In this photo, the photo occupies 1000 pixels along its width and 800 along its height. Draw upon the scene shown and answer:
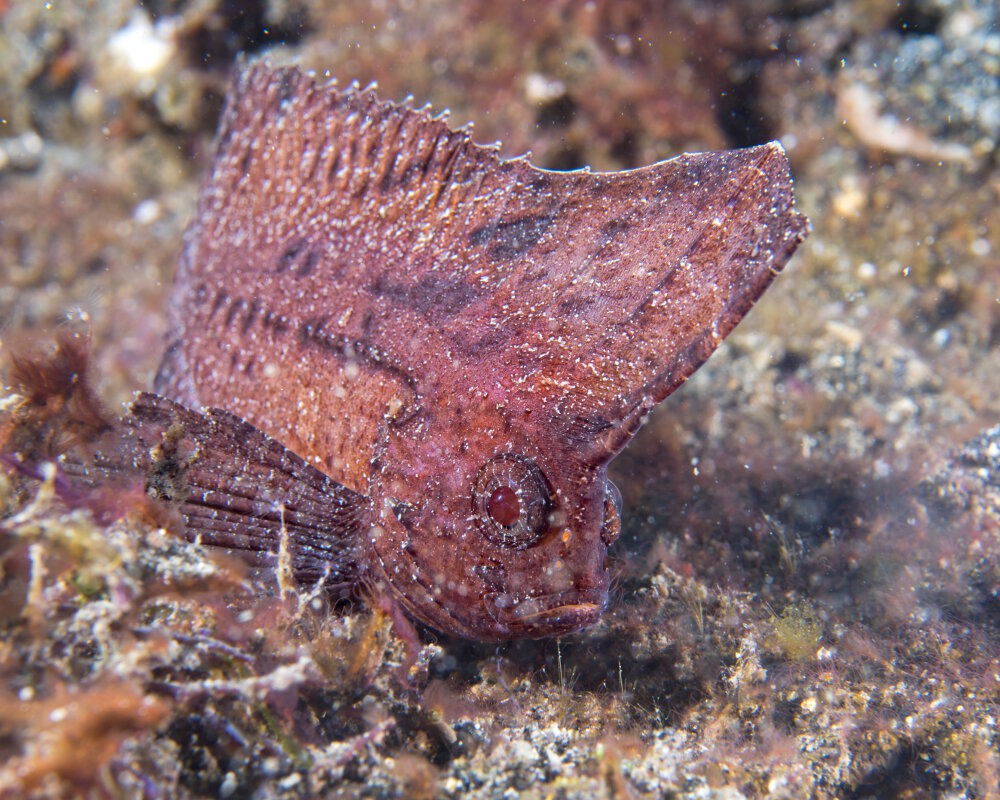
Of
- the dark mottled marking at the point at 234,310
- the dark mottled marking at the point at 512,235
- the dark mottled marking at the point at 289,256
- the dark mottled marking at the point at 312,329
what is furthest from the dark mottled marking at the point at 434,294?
the dark mottled marking at the point at 234,310

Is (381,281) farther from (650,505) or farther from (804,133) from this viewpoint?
(804,133)

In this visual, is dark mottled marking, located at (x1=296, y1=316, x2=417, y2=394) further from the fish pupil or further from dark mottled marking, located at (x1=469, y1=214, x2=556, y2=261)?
dark mottled marking, located at (x1=469, y1=214, x2=556, y2=261)

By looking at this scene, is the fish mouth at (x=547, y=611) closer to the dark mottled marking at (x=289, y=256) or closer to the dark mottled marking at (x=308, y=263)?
the dark mottled marking at (x=308, y=263)

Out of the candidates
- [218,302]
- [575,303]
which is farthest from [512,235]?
[218,302]

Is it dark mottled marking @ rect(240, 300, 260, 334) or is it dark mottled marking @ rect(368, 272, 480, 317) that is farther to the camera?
dark mottled marking @ rect(240, 300, 260, 334)

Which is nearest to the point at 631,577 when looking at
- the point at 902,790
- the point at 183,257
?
the point at 902,790

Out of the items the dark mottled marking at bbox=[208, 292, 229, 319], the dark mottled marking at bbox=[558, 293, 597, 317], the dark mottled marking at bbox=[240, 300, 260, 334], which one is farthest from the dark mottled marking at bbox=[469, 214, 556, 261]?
the dark mottled marking at bbox=[208, 292, 229, 319]
